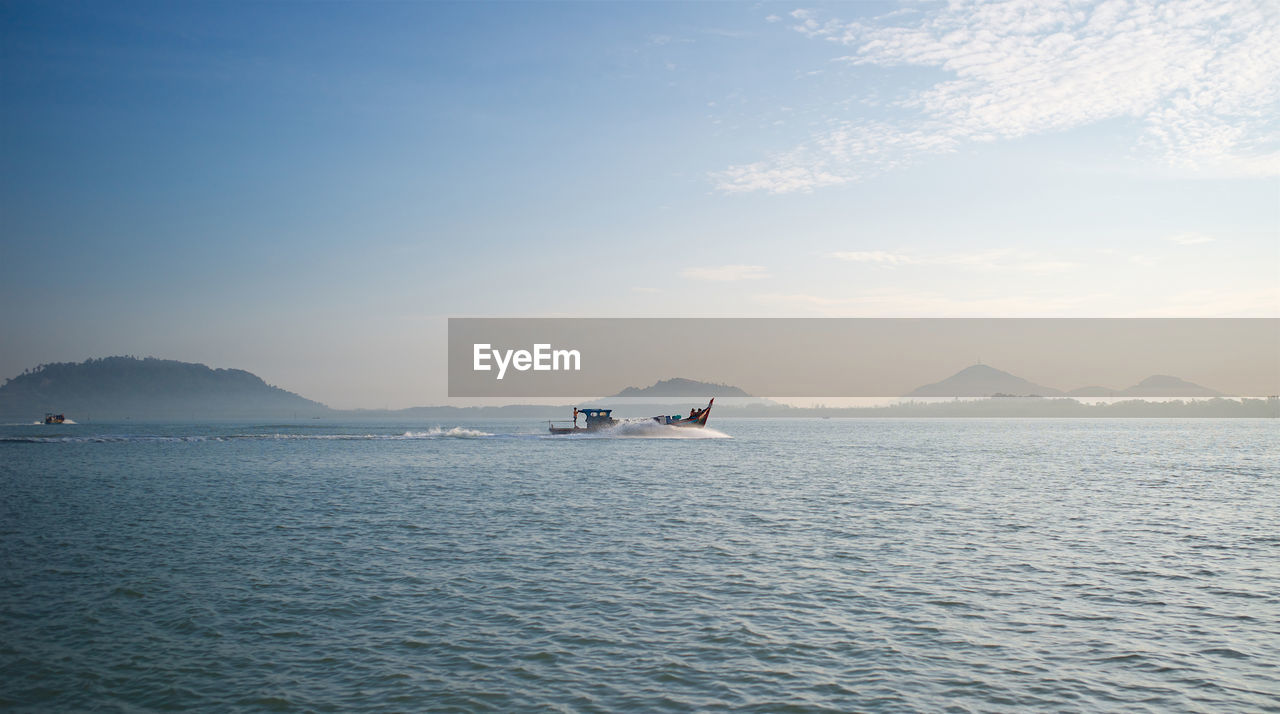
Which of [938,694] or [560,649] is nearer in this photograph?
[938,694]

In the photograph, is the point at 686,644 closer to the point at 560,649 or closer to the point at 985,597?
the point at 560,649

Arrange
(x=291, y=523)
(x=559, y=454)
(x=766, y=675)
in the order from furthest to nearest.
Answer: (x=559, y=454) < (x=291, y=523) < (x=766, y=675)

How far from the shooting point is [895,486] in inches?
2282

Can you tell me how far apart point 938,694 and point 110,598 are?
23999 mm

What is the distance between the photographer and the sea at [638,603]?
15336mm

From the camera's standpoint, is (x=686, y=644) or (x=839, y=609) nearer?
(x=686, y=644)

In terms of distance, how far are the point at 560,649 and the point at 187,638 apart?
32.7ft

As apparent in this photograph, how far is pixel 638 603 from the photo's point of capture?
858 inches

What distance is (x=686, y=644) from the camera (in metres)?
18.1

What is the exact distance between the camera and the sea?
1534 cm

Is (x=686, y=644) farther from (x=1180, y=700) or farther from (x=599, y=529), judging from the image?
(x=599, y=529)

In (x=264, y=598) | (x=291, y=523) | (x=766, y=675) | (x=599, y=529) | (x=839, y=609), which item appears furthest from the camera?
(x=291, y=523)

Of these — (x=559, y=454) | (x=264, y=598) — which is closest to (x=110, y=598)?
(x=264, y=598)

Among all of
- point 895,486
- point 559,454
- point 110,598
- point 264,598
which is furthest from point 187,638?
point 559,454
